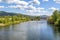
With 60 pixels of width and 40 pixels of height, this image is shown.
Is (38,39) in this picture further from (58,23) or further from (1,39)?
(58,23)

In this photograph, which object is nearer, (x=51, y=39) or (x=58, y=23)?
(x=51, y=39)

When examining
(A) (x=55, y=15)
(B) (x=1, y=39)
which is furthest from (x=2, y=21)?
(B) (x=1, y=39)

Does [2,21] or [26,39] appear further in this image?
[2,21]

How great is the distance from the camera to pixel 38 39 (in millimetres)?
23109

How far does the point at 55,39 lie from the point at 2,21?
3634cm

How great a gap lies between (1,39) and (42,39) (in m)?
6.29

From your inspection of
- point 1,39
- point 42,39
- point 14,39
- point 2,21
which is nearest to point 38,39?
point 42,39

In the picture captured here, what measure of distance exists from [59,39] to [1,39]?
29.3 feet

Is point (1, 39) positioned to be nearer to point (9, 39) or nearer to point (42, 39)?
point (9, 39)

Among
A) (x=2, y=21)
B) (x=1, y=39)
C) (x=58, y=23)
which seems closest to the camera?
(x=1, y=39)

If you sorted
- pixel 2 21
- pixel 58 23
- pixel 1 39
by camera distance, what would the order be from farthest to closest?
pixel 2 21 → pixel 58 23 → pixel 1 39

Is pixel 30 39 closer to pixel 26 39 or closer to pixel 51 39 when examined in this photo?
pixel 26 39

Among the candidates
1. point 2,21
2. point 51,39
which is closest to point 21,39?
point 51,39

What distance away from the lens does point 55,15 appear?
58.6 metres
